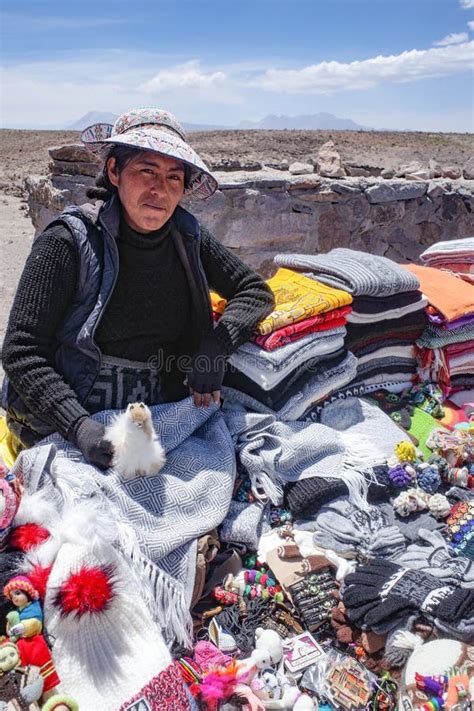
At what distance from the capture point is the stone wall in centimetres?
480

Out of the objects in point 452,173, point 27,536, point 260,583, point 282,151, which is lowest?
point 260,583

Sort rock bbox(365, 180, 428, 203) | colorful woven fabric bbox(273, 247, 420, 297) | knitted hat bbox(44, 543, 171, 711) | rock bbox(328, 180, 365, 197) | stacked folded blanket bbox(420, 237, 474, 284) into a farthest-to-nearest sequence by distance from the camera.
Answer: rock bbox(365, 180, 428, 203)
rock bbox(328, 180, 365, 197)
stacked folded blanket bbox(420, 237, 474, 284)
colorful woven fabric bbox(273, 247, 420, 297)
knitted hat bbox(44, 543, 171, 711)

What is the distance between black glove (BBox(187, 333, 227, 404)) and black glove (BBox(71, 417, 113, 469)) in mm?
475

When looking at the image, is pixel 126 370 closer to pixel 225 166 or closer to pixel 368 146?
pixel 225 166

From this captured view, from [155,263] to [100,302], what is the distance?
296 mm

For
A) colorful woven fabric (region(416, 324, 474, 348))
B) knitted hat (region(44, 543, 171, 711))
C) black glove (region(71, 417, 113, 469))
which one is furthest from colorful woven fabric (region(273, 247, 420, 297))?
knitted hat (region(44, 543, 171, 711))

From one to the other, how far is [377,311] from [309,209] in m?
2.50

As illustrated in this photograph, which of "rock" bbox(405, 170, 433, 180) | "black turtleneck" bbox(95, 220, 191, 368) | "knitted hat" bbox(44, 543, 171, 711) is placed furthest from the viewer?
"rock" bbox(405, 170, 433, 180)

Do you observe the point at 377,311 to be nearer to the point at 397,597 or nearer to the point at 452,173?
the point at 397,597

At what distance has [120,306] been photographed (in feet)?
7.25

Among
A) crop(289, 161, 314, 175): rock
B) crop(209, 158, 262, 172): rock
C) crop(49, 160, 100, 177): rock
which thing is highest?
crop(49, 160, 100, 177): rock

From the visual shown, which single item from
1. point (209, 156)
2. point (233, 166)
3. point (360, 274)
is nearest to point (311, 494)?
point (360, 274)

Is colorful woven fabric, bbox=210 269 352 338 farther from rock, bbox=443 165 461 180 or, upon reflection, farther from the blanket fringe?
rock, bbox=443 165 461 180

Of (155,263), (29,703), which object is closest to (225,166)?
(155,263)
